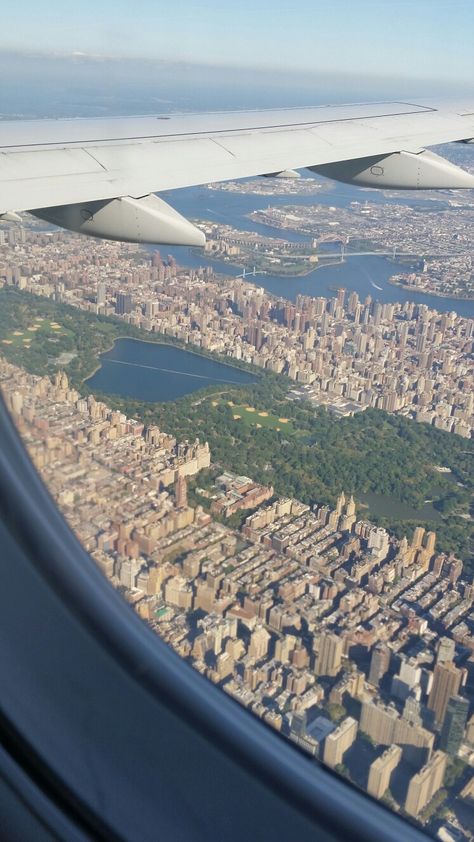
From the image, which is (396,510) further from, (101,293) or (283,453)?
(101,293)

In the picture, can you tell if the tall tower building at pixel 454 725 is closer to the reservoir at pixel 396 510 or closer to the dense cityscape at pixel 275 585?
the dense cityscape at pixel 275 585

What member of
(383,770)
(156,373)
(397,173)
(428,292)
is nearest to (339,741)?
(383,770)

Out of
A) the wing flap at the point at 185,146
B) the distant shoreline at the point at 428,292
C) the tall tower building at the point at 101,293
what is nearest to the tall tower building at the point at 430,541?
the wing flap at the point at 185,146

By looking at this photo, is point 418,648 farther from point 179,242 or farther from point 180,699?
point 179,242

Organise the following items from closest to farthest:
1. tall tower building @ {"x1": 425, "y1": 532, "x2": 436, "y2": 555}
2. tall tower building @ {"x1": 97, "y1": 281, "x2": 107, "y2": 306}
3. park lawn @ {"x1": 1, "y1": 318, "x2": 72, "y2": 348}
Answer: park lawn @ {"x1": 1, "y1": 318, "x2": 72, "y2": 348}
tall tower building @ {"x1": 425, "y1": 532, "x2": 436, "y2": 555}
tall tower building @ {"x1": 97, "y1": 281, "x2": 107, "y2": 306}

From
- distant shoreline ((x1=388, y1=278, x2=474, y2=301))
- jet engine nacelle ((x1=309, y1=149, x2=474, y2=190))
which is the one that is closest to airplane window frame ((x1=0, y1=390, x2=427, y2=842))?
jet engine nacelle ((x1=309, y1=149, x2=474, y2=190))

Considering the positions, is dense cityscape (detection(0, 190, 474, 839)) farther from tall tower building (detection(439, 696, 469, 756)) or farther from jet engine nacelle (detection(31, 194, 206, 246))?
jet engine nacelle (detection(31, 194, 206, 246))
